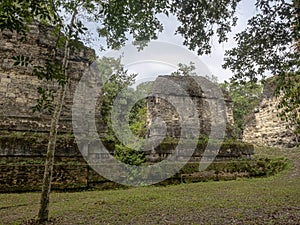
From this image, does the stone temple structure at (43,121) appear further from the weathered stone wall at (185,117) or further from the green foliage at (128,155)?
the green foliage at (128,155)

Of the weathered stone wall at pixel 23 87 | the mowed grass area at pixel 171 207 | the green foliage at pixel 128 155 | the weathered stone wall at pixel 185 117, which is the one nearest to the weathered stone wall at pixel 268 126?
the weathered stone wall at pixel 185 117

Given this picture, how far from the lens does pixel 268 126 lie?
15523mm

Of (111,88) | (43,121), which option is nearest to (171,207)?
(43,121)

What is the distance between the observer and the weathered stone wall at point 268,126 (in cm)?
1434

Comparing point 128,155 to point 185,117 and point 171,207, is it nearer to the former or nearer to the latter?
point 185,117

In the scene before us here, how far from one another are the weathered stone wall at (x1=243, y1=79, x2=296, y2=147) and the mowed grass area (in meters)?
8.00

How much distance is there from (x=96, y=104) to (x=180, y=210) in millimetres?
6499

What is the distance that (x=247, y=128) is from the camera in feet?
57.6

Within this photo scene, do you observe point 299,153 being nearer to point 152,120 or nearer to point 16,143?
point 152,120

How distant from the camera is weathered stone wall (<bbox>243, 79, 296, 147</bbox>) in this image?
47.0 feet

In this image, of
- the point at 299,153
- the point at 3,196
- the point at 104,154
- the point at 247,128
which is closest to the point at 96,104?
the point at 104,154

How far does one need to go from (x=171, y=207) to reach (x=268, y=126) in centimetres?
1247

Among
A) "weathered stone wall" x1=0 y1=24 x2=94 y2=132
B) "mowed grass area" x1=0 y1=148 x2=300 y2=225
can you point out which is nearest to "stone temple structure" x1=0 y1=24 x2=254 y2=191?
"weathered stone wall" x1=0 y1=24 x2=94 y2=132

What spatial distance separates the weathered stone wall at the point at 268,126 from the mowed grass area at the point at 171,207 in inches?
315
